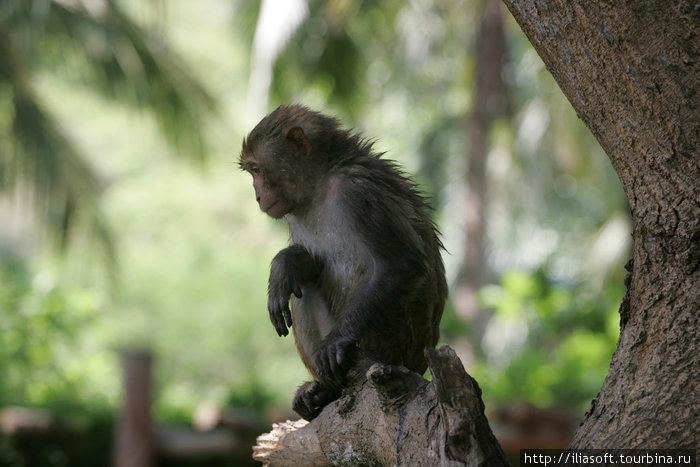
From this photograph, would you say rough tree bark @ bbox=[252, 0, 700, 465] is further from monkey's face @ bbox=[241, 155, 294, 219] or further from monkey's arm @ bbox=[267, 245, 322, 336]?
monkey's face @ bbox=[241, 155, 294, 219]

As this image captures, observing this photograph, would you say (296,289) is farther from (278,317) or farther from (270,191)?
(270,191)

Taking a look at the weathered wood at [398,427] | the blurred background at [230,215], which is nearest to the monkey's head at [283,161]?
the blurred background at [230,215]

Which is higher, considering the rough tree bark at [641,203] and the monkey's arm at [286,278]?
the monkey's arm at [286,278]

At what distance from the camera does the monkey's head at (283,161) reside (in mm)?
4551

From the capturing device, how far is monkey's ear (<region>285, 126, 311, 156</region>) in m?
4.55

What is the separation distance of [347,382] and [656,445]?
135 centimetres

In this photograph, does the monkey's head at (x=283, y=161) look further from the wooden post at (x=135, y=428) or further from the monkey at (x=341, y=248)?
the wooden post at (x=135, y=428)

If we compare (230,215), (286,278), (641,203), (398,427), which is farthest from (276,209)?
(230,215)

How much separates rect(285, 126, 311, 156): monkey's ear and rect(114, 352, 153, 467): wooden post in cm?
538

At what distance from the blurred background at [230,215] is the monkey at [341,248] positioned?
0.81 metres

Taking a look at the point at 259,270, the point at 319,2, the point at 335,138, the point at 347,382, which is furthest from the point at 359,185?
the point at 259,270

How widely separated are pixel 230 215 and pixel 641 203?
29.9 metres

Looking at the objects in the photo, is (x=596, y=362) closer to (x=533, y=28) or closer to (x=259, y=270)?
(x=533, y=28)

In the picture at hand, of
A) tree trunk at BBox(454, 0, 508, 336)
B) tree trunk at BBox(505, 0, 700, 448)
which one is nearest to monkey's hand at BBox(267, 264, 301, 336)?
tree trunk at BBox(505, 0, 700, 448)
